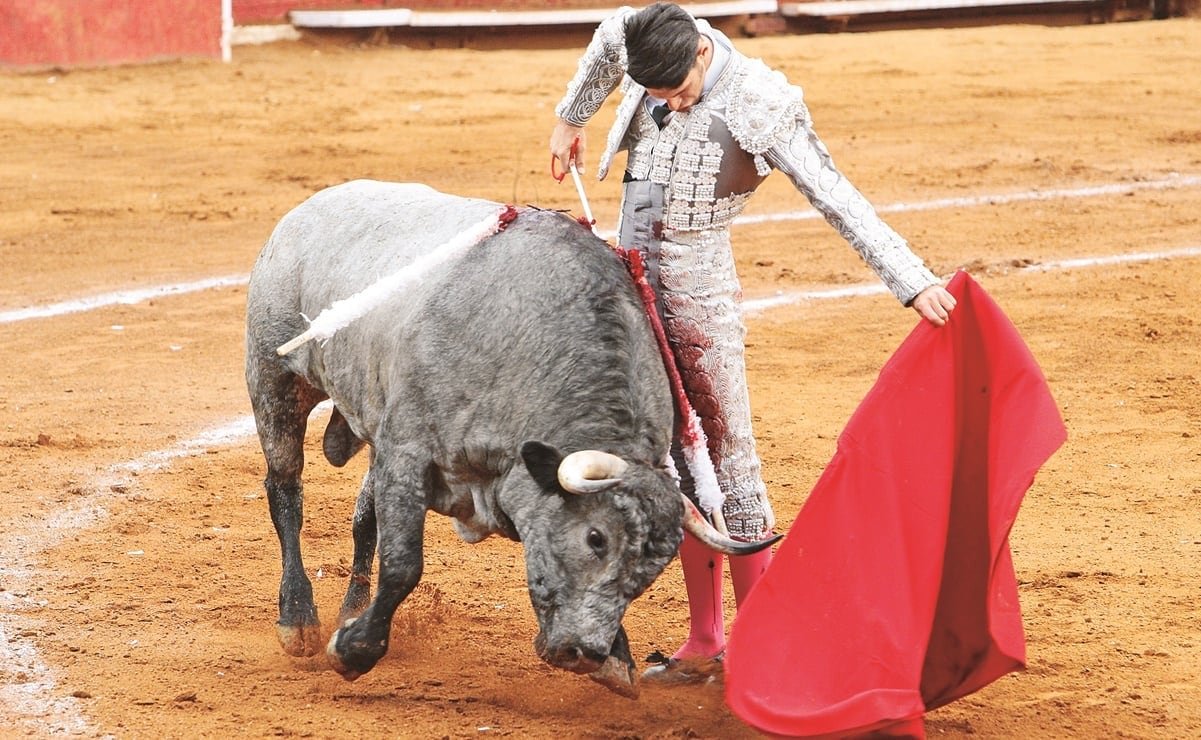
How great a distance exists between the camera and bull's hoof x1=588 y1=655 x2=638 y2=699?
10.8 feet

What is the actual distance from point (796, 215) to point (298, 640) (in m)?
5.50

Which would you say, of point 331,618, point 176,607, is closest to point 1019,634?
point 331,618

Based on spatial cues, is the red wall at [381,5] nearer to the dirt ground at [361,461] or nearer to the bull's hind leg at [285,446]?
the dirt ground at [361,461]

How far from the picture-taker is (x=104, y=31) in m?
12.3

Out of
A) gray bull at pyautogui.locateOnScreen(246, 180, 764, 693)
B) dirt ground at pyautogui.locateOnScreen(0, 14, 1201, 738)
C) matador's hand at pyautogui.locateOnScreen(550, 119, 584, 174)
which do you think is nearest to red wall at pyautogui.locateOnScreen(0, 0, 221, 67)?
dirt ground at pyautogui.locateOnScreen(0, 14, 1201, 738)

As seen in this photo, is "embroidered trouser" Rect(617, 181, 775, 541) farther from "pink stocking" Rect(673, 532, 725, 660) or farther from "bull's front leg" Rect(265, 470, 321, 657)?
"bull's front leg" Rect(265, 470, 321, 657)

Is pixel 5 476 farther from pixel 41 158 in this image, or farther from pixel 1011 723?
pixel 41 158

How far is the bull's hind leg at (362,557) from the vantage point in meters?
4.01

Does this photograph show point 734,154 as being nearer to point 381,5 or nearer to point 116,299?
point 116,299

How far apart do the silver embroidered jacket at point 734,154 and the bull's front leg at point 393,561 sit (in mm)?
744

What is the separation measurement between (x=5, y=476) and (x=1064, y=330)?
4099 millimetres

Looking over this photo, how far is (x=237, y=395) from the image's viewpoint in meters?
6.14

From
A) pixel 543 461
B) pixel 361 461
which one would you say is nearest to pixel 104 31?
pixel 361 461

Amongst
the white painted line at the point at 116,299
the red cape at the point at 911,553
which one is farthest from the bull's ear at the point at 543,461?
the white painted line at the point at 116,299
